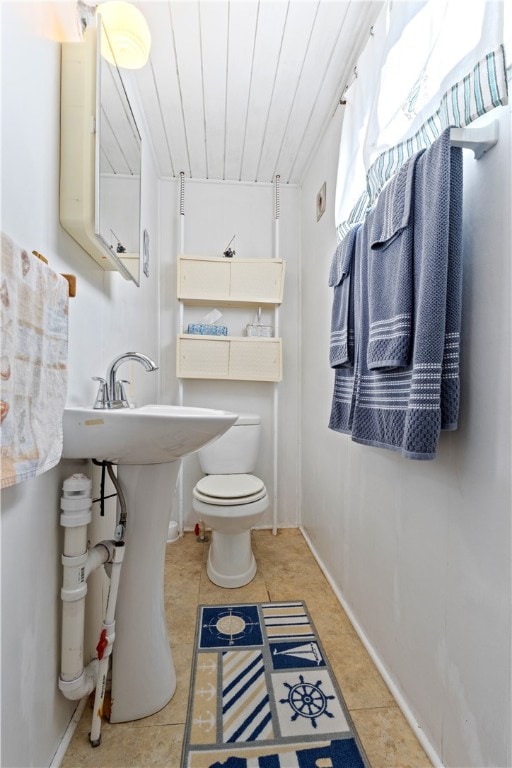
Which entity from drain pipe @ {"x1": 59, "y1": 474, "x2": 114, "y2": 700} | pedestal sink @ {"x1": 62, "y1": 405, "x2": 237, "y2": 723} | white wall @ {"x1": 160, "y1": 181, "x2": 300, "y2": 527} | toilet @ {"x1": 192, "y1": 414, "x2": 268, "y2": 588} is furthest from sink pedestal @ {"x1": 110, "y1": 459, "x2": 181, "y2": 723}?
white wall @ {"x1": 160, "y1": 181, "x2": 300, "y2": 527}

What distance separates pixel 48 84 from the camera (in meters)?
0.81

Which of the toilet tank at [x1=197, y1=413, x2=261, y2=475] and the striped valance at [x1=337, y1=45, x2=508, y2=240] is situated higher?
the striped valance at [x1=337, y1=45, x2=508, y2=240]

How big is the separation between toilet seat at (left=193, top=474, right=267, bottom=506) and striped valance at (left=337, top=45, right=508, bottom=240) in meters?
1.33

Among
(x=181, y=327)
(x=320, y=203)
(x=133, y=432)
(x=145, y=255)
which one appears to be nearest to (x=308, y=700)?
(x=133, y=432)

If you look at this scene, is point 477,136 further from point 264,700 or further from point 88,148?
point 264,700

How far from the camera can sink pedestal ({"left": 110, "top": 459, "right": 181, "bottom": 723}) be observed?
990mm

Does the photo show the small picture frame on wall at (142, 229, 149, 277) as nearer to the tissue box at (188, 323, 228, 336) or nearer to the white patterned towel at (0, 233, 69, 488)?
the tissue box at (188, 323, 228, 336)

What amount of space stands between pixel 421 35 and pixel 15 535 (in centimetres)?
148

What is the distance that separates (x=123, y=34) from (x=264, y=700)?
2.14 metres

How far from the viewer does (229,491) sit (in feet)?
5.23

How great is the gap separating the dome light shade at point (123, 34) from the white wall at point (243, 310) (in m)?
1.03

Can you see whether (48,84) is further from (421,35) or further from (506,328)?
(506,328)

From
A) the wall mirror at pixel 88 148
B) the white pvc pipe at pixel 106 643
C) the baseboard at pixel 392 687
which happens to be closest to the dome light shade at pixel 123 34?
the wall mirror at pixel 88 148

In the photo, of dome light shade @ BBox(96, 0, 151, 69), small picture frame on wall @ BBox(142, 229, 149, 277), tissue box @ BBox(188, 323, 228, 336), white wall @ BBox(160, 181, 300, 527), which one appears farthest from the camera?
white wall @ BBox(160, 181, 300, 527)
